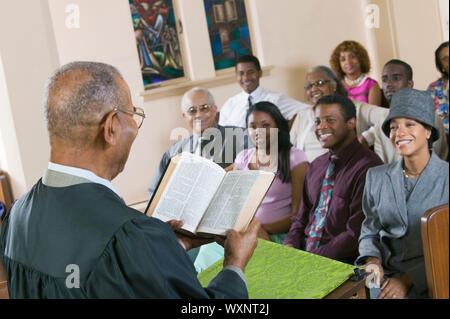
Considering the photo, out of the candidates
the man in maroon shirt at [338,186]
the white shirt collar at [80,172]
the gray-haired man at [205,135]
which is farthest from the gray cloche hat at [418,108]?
the gray-haired man at [205,135]

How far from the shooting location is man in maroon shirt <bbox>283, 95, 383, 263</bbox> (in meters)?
1.97

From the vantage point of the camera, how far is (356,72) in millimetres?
3059

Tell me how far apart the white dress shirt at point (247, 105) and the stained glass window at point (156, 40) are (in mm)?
667

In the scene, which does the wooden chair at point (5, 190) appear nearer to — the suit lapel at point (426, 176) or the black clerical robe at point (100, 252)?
the black clerical robe at point (100, 252)

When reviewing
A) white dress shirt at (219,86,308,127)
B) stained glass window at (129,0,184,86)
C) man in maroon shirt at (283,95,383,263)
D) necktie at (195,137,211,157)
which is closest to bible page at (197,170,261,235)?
man in maroon shirt at (283,95,383,263)

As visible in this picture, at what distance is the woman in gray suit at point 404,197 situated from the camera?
1602 millimetres

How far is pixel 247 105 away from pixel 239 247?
2.76 meters

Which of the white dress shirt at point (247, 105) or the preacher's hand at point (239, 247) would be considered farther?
the white dress shirt at point (247, 105)

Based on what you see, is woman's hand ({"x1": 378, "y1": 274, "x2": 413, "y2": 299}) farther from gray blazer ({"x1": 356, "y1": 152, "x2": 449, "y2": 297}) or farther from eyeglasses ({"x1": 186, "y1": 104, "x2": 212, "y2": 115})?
eyeglasses ({"x1": 186, "y1": 104, "x2": 212, "y2": 115})

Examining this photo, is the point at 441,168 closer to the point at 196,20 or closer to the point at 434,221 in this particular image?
the point at 434,221

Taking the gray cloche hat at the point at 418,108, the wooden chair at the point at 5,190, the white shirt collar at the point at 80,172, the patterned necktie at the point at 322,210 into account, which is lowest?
the patterned necktie at the point at 322,210

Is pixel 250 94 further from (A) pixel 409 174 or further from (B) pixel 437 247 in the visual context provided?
(B) pixel 437 247

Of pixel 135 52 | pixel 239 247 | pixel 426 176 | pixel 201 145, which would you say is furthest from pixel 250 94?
pixel 239 247
